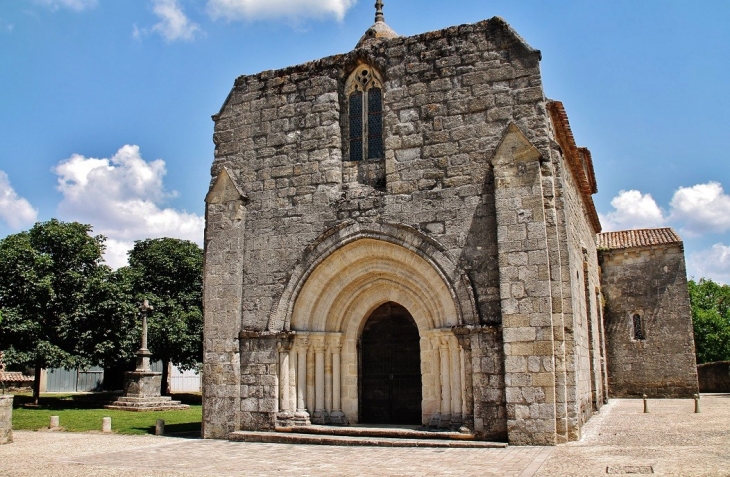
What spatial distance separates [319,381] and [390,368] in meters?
1.39

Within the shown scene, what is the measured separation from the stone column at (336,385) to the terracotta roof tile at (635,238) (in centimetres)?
1617

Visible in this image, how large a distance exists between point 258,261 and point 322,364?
93.3 inches

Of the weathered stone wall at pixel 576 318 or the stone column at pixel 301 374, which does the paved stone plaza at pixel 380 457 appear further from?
the stone column at pixel 301 374

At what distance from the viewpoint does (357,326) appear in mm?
12383

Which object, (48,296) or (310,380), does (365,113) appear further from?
(48,296)

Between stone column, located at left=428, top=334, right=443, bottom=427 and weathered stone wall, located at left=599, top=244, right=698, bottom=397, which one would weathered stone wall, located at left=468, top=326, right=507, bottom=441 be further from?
weathered stone wall, located at left=599, top=244, right=698, bottom=397

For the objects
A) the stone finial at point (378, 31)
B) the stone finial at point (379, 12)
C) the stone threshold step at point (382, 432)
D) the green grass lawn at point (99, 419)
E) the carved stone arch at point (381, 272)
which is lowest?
the green grass lawn at point (99, 419)

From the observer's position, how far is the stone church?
1038 cm

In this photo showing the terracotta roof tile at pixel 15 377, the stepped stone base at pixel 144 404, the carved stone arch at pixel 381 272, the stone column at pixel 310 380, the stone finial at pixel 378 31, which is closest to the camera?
the carved stone arch at pixel 381 272

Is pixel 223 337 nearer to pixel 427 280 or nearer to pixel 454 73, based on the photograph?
pixel 427 280

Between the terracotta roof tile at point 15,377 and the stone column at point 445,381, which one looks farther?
the terracotta roof tile at point 15,377

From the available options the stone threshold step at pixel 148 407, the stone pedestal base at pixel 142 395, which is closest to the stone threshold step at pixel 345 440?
the stone threshold step at pixel 148 407

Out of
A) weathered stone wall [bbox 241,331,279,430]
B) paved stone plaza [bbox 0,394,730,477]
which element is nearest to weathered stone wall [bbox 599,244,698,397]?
paved stone plaza [bbox 0,394,730,477]

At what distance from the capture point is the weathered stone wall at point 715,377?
2880 cm
